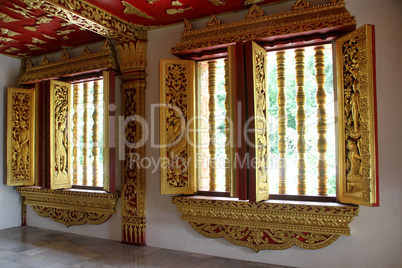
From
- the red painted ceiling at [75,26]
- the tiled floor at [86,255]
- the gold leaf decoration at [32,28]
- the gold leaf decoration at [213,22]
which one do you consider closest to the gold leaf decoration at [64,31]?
the red painted ceiling at [75,26]

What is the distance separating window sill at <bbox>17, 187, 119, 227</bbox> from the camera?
4.14 m

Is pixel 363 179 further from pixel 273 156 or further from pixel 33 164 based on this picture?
pixel 33 164

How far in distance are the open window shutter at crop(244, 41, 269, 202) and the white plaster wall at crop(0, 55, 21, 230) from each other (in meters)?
4.30

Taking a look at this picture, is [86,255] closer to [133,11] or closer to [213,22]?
[133,11]

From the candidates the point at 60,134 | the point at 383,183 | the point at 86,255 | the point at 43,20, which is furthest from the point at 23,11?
the point at 383,183

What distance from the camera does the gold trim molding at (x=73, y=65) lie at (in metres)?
4.18

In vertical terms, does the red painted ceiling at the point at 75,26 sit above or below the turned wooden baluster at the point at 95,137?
above

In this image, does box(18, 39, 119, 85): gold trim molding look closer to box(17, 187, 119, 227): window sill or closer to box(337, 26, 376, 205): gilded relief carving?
box(17, 187, 119, 227): window sill

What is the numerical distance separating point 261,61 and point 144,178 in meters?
2.12

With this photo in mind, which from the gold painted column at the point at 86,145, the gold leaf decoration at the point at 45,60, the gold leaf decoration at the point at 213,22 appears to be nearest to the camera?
the gold leaf decoration at the point at 213,22

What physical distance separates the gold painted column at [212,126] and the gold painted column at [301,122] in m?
0.98

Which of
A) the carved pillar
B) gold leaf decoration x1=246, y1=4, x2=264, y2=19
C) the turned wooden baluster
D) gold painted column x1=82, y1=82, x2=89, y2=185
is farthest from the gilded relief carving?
gold painted column x1=82, y1=82, x2=89, y2=185

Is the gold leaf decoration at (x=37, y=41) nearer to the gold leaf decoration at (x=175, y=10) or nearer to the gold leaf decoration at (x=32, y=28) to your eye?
the gold leaf decoration at (x=32, y=28)

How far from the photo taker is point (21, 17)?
366 centimetres
